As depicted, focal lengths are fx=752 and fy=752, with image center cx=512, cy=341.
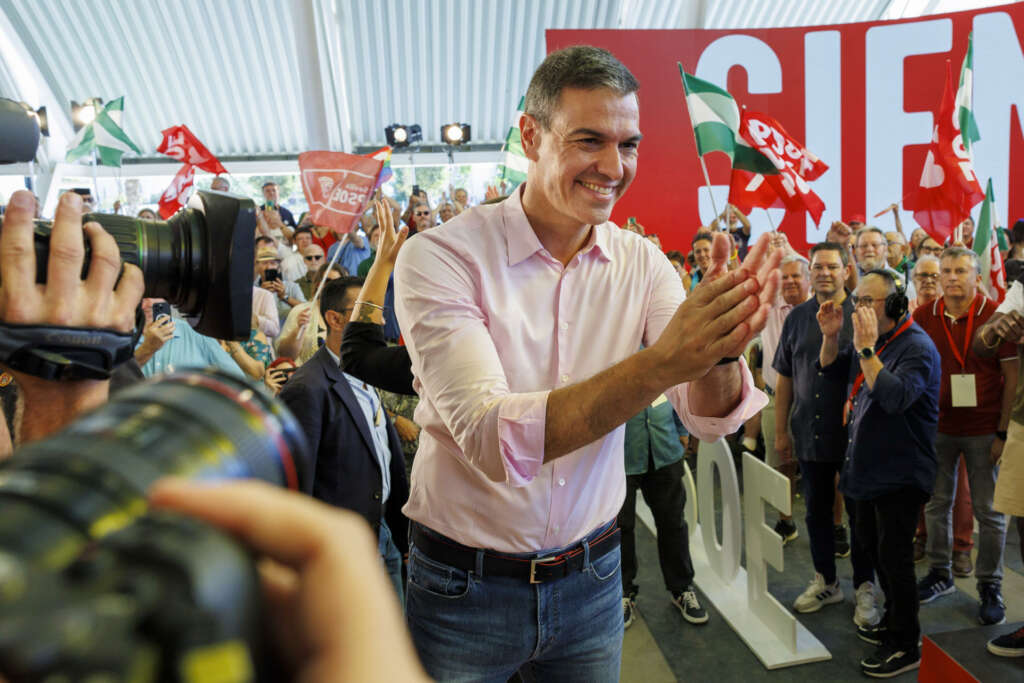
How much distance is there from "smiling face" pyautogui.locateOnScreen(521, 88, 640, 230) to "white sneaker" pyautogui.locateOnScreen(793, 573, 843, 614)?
291 cm

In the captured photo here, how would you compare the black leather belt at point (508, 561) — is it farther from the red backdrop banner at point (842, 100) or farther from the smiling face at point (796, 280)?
the red backdrop banner at point (842, 100)

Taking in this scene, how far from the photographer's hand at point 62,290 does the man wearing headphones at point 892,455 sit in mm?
2952

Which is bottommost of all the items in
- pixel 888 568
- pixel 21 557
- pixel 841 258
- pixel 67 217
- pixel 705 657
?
pixel 705 657

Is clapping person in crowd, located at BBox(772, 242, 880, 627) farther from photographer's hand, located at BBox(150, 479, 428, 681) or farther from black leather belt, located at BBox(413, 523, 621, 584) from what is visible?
photographer's hand, located at BBox(150, 479, 428, 681)

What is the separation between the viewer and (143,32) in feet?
39.3

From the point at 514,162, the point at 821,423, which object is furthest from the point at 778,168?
the point at 514,162

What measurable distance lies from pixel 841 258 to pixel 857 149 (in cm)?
512

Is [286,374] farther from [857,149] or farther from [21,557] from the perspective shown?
[857,149]

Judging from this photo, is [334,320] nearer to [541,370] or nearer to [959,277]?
[541,370]

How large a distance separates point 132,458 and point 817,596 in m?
3.88

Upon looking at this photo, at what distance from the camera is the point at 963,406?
3.79 meters

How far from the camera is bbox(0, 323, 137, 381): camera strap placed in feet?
2.53

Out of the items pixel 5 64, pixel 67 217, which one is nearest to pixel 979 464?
pixel 67 217

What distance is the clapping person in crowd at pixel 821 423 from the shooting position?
3662 millimetres
